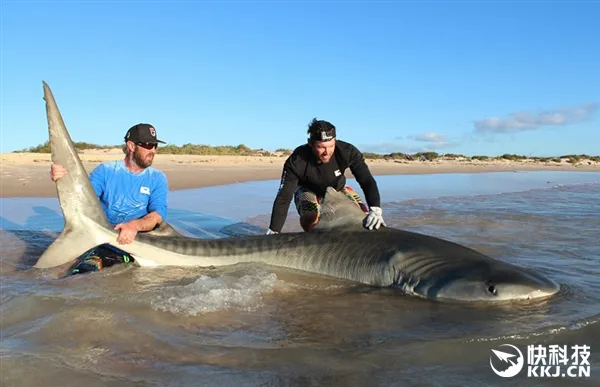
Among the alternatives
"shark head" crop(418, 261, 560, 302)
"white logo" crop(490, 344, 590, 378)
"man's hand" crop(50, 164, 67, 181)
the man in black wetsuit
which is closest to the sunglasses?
"man's hand" crop(50, 164, 67, 181)

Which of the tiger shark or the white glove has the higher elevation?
the white glove

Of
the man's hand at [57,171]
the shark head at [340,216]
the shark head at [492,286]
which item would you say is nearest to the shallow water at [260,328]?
the shark head at [492,286]

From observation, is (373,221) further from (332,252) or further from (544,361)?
A: (544,361)

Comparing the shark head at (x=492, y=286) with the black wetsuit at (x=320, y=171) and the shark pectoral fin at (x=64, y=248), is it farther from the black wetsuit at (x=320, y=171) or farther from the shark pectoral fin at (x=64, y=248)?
the shark pectoral fin at (x=64, y=248)

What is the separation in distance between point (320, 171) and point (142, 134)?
209cm

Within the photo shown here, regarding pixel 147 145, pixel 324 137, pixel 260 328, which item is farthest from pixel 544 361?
pixel 147 145

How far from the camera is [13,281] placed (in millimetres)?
4492

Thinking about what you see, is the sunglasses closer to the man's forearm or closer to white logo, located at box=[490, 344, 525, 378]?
the man's forearm

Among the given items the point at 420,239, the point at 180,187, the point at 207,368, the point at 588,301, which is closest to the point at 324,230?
the point at 420,239

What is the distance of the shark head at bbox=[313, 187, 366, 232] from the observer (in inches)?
202

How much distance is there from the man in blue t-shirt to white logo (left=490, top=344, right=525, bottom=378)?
3.59 meters

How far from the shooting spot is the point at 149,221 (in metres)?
5.32

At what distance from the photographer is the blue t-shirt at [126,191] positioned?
5.54 m

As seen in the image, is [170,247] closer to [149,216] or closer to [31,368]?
[149,216]
